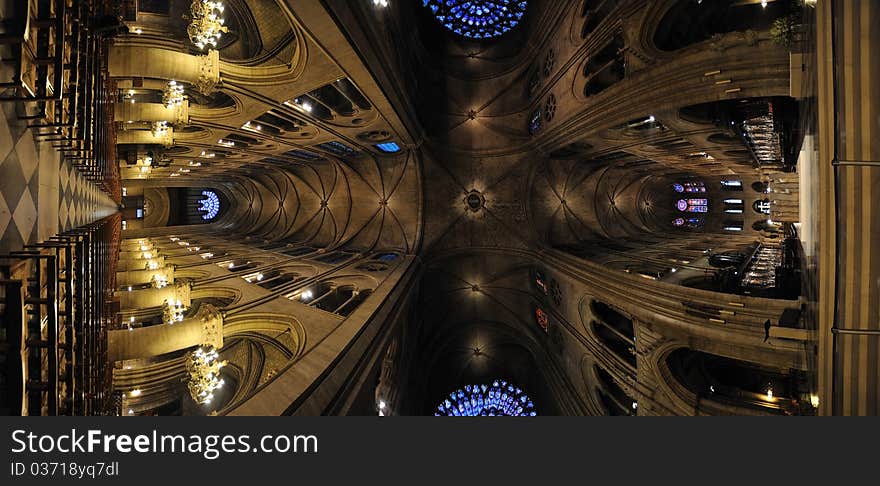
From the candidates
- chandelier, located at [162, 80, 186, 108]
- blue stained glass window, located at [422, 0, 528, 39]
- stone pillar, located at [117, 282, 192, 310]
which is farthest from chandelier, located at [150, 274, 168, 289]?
blue stained glass window, located at [422, 0, 528, 39]

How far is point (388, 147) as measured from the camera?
17750mm

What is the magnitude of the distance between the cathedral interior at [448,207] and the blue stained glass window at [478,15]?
149 millimetres

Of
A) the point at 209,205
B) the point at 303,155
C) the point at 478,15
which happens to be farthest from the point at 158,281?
the point at 209,205

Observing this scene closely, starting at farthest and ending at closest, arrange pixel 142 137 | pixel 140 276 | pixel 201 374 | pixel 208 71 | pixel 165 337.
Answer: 1. pixel 142 137
2. pixel 140 276
3. pixel 208 71
4. pixel 165 337
5. pixel 201 374

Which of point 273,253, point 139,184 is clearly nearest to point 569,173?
point 273,253

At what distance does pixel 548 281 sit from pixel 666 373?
7701 millimetres

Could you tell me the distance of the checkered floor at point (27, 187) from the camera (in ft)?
13.2

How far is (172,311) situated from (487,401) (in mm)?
16892

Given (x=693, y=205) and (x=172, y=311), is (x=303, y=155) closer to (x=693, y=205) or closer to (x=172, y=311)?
(x=172, y=311)

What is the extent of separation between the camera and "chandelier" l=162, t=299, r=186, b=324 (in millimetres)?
7914

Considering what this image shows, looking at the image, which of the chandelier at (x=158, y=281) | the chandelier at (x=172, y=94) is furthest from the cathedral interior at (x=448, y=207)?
the chandelier at (x=172, y=94)

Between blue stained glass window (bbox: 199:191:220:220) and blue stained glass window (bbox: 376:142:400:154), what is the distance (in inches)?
612

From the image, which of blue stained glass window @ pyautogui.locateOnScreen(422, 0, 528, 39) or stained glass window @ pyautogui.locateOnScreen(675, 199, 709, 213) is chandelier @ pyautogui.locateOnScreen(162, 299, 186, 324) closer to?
blue stained glass window @ pyautogui.locateOnScreen(422, 0, 528, 39)

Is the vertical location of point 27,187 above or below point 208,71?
below
